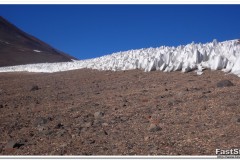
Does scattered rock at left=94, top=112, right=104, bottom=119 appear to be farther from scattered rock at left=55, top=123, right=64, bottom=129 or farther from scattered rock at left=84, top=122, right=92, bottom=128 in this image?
scattered rock at left=55, top=123, right=64, bottom=129

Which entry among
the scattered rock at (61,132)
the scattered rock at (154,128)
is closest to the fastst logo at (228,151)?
the scattered rock at (154,128)

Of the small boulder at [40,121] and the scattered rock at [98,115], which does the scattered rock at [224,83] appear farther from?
the small boulder at [40,121]

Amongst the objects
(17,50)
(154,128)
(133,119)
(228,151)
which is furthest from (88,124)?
(17,50)

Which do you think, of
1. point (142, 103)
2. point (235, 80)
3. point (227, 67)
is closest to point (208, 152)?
point (142, 103)

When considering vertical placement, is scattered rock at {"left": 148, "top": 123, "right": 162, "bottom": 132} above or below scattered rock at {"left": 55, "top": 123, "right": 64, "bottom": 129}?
above

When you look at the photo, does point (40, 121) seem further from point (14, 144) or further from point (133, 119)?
point (133, 119)

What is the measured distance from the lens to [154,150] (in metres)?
4.21

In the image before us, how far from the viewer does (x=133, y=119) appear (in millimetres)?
5680

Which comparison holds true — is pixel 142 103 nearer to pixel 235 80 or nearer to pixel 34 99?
pixel 235 80

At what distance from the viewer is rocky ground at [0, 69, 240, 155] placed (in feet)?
14.5

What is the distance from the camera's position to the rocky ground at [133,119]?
443 centimetres

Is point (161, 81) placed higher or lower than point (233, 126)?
higher

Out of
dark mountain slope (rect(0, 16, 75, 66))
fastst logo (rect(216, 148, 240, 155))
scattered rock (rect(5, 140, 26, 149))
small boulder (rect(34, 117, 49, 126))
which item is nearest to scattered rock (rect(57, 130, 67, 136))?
scattered rock (rect(5, 140, 26, 149))

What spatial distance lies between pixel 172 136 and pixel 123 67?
25.3ft
